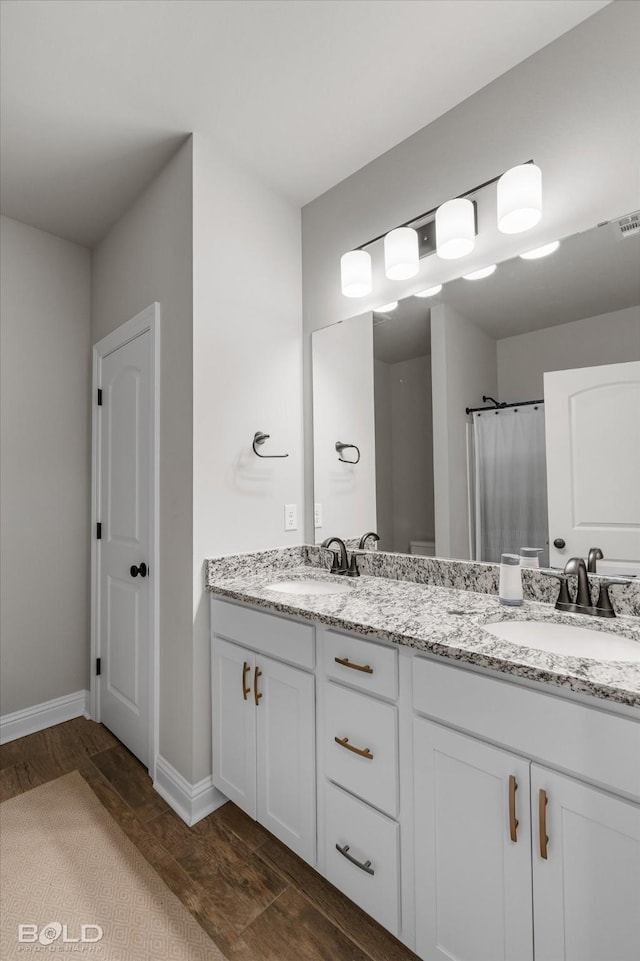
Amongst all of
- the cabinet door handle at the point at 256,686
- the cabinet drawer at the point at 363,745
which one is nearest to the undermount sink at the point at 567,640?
the cabinet drawer at the point at 363,745

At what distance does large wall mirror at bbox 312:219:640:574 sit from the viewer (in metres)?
1.36

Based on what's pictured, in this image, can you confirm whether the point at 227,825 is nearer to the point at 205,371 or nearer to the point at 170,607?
the point at 170,607

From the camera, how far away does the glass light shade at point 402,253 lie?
1763 millimetres

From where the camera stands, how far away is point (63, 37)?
1430mm

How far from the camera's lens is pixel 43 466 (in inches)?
97.9

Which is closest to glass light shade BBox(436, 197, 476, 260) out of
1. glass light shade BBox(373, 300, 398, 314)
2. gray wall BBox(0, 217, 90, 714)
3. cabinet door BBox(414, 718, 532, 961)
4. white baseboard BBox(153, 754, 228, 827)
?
glass light shade BBox(373, 300, 398, 314)

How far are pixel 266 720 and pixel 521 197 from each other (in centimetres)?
190

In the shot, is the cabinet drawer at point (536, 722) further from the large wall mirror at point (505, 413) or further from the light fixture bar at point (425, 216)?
the light fixture bar at point (425, 216)

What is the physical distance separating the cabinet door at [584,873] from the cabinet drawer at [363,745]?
0.36m

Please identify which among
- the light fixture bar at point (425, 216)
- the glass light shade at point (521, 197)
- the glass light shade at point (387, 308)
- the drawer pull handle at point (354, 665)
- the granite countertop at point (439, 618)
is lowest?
the drawer pull handle at point (354, 665)

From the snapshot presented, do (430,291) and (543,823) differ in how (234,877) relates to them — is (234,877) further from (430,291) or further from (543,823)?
(430,291)

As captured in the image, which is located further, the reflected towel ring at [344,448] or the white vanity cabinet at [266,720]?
the reflected towel ring at [344,448]

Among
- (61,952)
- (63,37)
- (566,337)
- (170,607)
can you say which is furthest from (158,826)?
(63,37)

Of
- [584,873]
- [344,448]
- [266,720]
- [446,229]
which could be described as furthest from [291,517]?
[584,873]
